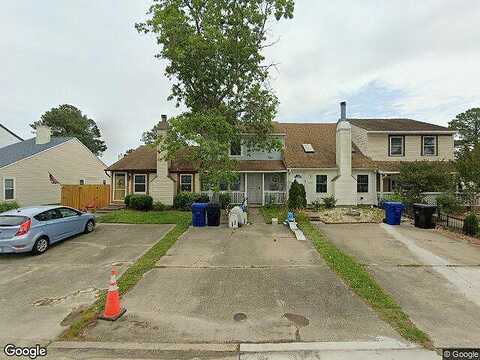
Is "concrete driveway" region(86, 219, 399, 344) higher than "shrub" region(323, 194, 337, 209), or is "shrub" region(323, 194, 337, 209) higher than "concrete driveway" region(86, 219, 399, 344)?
"shrub" region(323, 194, 337, 209)

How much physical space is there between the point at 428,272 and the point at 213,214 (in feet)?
27.1

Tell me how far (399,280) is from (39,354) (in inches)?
Answer: 272

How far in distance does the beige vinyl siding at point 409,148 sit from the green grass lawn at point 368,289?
12493mm

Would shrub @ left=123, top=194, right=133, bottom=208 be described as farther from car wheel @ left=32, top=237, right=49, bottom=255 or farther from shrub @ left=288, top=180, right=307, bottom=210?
shrub @ left=288, top=180, right=307, bottom=210

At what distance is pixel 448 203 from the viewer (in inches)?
521

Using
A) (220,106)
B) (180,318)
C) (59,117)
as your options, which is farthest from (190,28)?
(59,117)

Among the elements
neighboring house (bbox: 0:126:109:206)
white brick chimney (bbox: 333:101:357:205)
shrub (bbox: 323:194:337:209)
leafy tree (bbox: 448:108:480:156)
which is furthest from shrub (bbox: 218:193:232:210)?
leafy tree (bbox: 448:108:480:156)

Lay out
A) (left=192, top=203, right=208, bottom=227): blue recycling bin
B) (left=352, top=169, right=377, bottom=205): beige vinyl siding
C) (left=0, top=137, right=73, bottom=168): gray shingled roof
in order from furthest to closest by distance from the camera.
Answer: (left=0, top=137, right=73, bottom=168): gray shingled roof, (left=352, top=169, right=377, bottom=205): beige vinyl siding, (left=192, top=203, right=208, bottom=227): blue recycling bin

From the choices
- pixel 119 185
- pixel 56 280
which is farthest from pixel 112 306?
pixel 119 185

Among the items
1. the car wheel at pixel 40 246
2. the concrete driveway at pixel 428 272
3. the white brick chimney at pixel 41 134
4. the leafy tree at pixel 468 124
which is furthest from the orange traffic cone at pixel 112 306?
the leafy tree at pixel 468 124

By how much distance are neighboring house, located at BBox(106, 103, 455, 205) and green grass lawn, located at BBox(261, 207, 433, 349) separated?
8.87 m

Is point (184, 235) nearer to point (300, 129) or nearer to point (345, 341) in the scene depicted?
point (345, 341)

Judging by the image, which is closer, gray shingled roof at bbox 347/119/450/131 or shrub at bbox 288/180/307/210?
shrub at bbox 288/180/307/210

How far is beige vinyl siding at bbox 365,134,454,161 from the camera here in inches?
749
